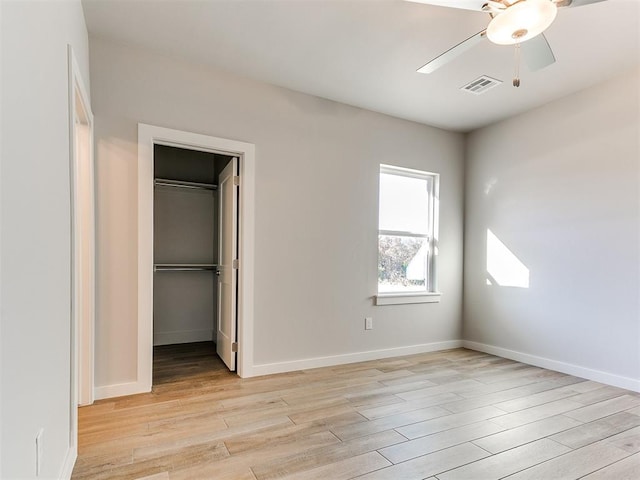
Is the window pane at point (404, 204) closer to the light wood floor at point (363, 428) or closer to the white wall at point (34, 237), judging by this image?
the light wood floor at point (363, 428)

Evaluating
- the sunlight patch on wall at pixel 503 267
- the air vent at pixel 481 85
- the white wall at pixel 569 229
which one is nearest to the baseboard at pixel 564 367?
the white wall at pixel 569 229

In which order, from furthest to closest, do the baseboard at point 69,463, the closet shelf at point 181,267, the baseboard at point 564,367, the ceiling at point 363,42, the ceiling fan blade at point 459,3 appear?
the closet shelf at point 181,267 < the baseboard at point 564,367 < the ceiling at point 363,42 < the ceiling fan blade at point 459,3 < the baseboard at point 69,463

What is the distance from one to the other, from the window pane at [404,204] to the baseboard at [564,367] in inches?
61.4

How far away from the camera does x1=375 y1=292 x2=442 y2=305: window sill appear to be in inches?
153

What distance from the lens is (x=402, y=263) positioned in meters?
4.21

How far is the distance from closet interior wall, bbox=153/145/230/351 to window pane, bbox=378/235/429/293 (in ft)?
7.08

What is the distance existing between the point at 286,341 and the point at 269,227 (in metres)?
1.10

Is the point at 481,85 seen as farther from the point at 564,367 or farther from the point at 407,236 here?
the point at 564,367

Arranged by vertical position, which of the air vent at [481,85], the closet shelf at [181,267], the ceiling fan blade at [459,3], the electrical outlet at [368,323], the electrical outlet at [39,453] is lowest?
the electrical outlet at [368,323]

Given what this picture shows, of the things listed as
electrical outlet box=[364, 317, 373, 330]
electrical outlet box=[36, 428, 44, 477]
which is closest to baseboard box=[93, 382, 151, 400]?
electrical outlet box=[36, 428, 44, 477]

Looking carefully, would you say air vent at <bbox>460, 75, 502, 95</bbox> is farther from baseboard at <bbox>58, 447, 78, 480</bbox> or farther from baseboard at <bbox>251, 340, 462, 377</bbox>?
baseboard at <bbox>58, 447, 78, 480</bbox>

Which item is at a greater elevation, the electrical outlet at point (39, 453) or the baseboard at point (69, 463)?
the electrical outlet at point (39, 453)

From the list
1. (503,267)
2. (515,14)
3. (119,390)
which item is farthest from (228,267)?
(503,267)

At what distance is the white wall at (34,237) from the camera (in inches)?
41.8
